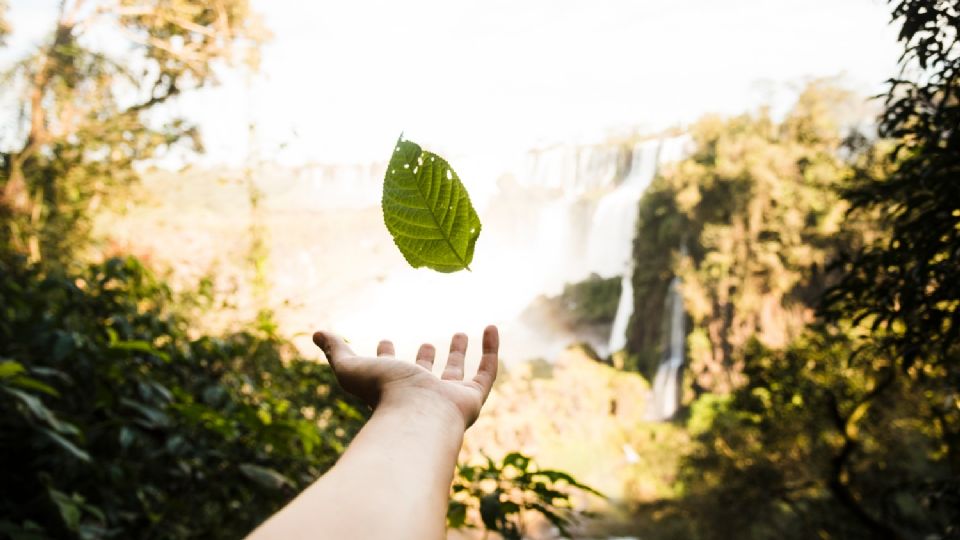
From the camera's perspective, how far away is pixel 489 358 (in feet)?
1.98

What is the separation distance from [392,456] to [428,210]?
0.16m

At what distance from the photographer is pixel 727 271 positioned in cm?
1460

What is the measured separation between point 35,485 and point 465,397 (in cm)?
107

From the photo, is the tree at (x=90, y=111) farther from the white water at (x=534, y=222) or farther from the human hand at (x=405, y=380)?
the white water at (x=534, y=222)

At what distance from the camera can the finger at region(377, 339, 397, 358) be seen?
2.00ft

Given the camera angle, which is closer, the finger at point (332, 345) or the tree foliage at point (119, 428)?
the finger at point (332, 345)

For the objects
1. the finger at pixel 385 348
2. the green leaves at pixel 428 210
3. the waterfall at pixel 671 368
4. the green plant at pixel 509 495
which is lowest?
the waterfall at pixel 671 368

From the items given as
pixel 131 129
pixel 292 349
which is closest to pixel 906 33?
pixel 292 349

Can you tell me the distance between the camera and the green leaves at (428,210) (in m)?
0.36

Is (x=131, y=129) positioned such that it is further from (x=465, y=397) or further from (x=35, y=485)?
(x=465, y=397)

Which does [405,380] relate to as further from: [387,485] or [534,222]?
A: [534,222]

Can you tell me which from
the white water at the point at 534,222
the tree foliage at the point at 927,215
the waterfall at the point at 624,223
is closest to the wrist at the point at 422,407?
the tree foliage at the point at 927,215

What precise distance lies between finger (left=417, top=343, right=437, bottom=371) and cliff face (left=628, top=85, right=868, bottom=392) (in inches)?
554

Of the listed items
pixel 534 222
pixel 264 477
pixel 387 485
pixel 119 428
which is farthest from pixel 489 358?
pixel 534 222
